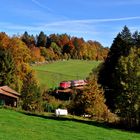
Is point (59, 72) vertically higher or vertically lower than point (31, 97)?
higher

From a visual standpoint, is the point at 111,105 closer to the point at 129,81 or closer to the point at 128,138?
the point at 129,81

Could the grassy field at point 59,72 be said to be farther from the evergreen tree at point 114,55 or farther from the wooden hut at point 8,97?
the wooden hut at point 8,97

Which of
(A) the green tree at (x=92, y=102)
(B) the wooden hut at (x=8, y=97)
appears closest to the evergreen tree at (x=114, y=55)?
(B) the wooden hut at (x=8, y=97)

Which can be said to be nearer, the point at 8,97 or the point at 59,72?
the point at 8,97

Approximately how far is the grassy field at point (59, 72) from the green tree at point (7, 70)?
21.4 meters

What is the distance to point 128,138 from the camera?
38406 millimetres

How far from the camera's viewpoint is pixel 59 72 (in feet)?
466

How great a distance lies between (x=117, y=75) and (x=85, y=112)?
12.5 metres

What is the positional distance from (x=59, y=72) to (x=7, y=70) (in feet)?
159

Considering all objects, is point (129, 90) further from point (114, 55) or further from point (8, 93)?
point (114, 55)

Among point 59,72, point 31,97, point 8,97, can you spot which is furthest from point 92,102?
point 59,72

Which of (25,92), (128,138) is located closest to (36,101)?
(25,92)

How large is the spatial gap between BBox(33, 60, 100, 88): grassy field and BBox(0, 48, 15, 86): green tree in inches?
842

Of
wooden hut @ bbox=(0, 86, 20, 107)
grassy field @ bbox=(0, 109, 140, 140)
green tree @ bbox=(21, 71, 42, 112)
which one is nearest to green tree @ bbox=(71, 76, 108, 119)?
green tree @ bbox=(21, 71, 42, 112)
